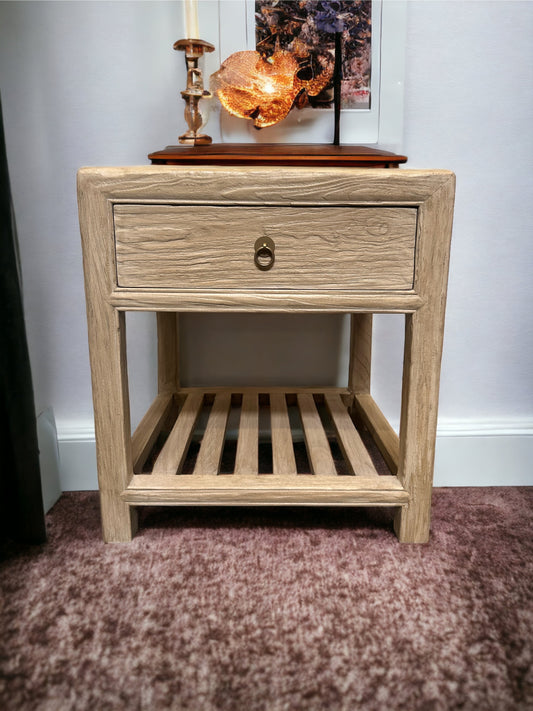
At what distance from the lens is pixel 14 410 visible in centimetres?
91

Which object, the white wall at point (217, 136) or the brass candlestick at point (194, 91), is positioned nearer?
the brass candlestick at point (194, 91)

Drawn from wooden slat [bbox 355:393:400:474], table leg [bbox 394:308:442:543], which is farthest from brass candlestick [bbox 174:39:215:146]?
wooden slat [bbox 355:393:400:474]

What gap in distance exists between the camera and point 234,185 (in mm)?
855

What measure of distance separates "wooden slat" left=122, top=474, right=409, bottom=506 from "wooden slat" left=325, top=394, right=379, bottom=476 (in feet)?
0.17

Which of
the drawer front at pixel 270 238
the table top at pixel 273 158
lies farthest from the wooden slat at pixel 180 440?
the table top at pixel 273 158

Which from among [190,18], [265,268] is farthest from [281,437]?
[190,18]

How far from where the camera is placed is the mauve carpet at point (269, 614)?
0.69 metres

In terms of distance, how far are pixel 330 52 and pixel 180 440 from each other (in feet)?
2.81

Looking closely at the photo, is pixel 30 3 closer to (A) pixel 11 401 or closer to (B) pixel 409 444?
(A) pixel 11 401

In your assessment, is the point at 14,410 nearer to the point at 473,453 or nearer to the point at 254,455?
the point at 254,455

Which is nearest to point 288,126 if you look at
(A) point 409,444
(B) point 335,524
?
(A) point 409,444

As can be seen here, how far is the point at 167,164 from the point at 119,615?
69 centimetres

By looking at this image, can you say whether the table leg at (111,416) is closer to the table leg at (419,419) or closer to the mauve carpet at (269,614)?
the mauve carpet at (269,614)

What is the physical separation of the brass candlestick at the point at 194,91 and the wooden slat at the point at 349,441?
2.03ft
